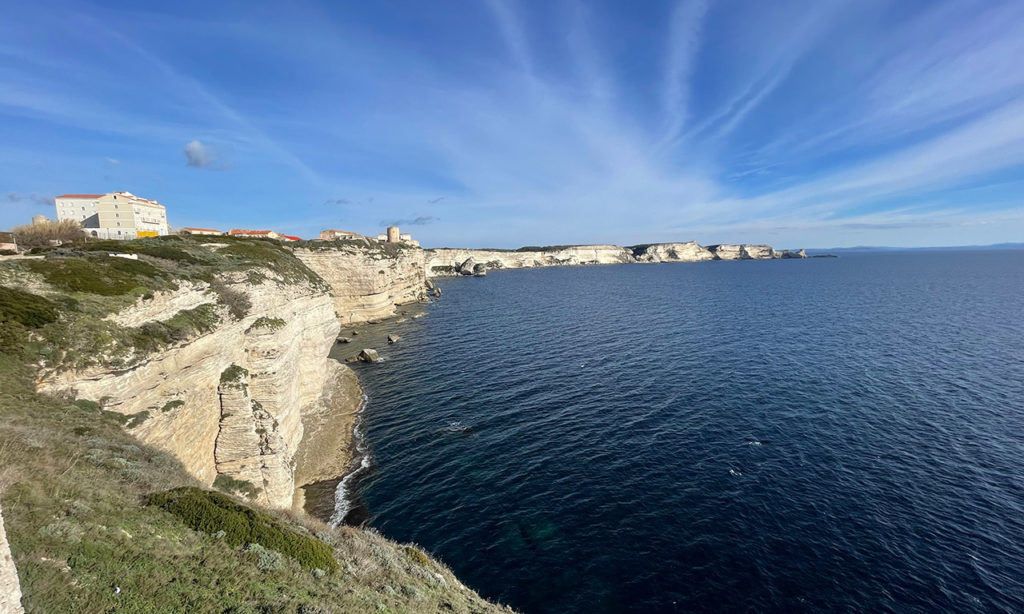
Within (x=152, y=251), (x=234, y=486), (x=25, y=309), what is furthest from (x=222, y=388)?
(x=152, y=251)

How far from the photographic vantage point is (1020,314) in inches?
2992

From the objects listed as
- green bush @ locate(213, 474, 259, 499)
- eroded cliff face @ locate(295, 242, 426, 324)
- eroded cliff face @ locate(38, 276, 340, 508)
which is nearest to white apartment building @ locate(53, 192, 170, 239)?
eroded cliff face @ locate(295, 242, 426, 324)

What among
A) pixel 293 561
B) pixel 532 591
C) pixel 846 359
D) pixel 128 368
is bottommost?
pixel 532 591

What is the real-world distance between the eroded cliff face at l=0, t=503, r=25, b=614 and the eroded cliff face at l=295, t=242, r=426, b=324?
222ft

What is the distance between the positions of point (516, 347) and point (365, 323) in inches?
1406

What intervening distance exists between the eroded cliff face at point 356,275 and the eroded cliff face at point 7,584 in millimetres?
67571

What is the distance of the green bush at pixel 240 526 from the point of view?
12.5 meters

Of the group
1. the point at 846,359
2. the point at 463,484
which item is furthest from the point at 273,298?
the point at 846,359

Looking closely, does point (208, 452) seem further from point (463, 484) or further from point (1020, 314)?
point (1020, 314)

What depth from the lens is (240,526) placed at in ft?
41.9

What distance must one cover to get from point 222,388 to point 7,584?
21093 millimetres

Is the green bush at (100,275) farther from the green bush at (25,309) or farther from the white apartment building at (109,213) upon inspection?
the white apartment building at (109,213)

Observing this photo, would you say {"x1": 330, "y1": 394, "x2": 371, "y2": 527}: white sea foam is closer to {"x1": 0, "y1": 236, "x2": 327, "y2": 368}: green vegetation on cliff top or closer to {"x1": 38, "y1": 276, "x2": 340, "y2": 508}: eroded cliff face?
{"x1": 38, "y1": 276, "x2": 340, "y2": 508}: eroded cliff face

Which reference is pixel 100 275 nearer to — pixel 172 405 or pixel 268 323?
pixel 172 405
